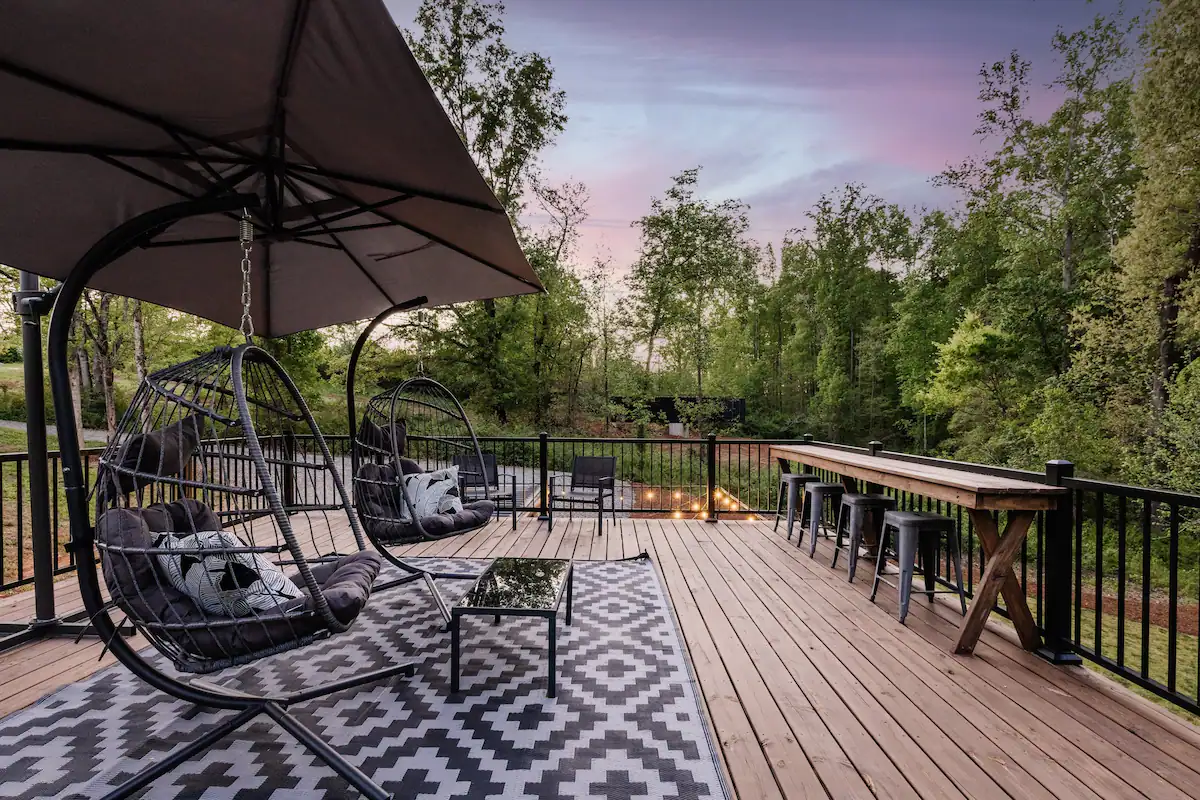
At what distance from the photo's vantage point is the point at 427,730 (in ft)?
6.96

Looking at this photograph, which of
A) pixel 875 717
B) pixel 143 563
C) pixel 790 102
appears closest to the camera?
pixel 143 563

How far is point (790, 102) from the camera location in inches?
356

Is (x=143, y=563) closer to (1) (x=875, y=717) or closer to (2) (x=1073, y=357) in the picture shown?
(1) (x=875, y=717)

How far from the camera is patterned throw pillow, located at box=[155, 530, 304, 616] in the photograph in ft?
5.80

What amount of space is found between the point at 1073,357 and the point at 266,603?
14809 mm

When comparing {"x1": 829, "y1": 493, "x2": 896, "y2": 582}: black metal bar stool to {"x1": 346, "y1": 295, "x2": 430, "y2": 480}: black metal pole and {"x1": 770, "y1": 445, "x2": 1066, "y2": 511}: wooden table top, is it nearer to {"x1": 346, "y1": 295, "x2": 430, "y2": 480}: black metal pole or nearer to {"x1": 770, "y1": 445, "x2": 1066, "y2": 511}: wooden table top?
{"x1": 770, "y1": 445, "x2": 1066, "y2": 511}: wooden table top

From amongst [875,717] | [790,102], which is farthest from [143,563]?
[790,102]

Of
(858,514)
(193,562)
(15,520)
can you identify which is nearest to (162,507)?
(193,562)

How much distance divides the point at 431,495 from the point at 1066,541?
3574mm

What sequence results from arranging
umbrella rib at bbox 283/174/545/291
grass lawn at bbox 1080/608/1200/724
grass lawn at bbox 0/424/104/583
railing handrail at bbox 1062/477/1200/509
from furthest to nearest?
1. grass lawn at bbox 1080/608/1200/724
2. grass lawn at bbox 0/424/104/583
3. umbrella rib at bbox 283/174/545/291
4. railing handrail at bbox 1062/477/1200/509

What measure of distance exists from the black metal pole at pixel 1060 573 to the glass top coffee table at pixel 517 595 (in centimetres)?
244

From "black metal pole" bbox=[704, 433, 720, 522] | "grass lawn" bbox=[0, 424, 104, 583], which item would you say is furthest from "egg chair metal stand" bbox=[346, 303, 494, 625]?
"black metal pole" bbox=[704, 433, 720, 522]

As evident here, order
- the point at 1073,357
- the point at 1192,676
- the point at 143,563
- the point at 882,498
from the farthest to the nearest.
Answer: the point at 1073,357, the point at 1192,676, the point at 882,498, the point at 143,563

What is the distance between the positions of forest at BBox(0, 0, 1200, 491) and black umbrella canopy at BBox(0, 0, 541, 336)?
7.15 m
